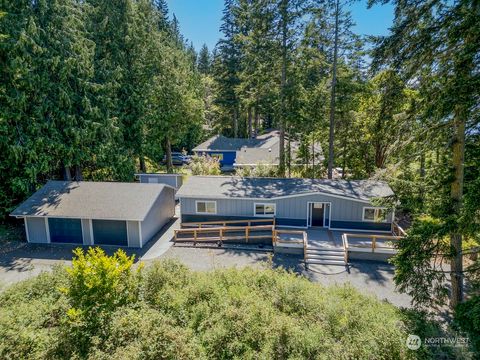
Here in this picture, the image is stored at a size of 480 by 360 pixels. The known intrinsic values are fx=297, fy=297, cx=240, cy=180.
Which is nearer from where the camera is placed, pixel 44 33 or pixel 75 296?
pixel 75 296

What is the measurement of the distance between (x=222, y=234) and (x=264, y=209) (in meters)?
2.71

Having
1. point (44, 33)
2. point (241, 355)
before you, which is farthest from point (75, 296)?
point (44, 33)

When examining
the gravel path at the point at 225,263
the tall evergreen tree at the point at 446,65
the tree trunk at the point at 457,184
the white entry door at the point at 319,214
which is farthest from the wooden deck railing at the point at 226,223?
the tree trunk at the point at 457,184

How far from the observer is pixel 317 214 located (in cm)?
1675

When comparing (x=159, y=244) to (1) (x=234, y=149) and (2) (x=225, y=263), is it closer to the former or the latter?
(2) (x=225, y=263)

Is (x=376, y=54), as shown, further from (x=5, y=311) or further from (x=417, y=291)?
(x=5, y=311)

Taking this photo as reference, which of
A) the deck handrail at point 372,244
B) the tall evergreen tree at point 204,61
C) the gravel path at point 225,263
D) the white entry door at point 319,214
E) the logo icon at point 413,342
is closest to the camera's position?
the logo icon at point 413,342

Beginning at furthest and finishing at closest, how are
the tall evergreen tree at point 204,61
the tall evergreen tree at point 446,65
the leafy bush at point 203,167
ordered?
the tall evergreen tree at point 204,61 → the leafy bush at point 203,167 → the tall evergreen tree at point 446,65

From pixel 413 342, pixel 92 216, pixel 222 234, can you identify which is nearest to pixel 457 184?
pixel 413 342

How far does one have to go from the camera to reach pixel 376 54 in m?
8.48

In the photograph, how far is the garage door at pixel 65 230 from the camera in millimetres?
16000

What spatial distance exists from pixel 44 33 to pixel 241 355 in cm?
2102

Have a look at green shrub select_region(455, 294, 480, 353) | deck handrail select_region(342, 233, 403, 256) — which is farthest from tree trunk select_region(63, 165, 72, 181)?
green shrub select_region(455, 294, 480, 353)

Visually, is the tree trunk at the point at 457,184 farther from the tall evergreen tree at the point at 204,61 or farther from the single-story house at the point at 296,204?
the tall evergreen tree at the point at 204,61
